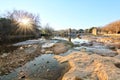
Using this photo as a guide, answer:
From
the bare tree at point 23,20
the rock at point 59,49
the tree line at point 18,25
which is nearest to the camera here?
the rock at point 59,49

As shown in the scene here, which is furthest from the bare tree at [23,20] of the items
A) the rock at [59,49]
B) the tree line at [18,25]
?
the rock at [59,49]

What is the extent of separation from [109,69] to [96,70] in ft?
2.79

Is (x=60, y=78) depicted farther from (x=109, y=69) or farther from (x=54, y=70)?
(x=109, y=69)

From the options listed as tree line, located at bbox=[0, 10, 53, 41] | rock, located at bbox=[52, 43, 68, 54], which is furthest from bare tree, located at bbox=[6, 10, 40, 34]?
rock, located at bbox=[52, 43, 68, 54]

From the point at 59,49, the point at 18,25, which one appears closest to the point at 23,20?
the point at 18,25

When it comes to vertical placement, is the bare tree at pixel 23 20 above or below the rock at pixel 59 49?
above

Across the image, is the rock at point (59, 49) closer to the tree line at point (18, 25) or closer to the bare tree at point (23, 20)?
the tree line at point (18, 25)

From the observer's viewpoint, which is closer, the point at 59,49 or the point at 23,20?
the point at 59,49

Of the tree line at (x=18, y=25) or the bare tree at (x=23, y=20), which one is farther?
the bare tree at (x=23, y=20)

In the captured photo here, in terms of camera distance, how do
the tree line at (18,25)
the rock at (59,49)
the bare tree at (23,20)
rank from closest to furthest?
the rock at (59,49), the tree line at (18,25), the bare tree at (23,20)

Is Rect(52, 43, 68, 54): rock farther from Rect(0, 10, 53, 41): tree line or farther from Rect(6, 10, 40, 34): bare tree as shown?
Rect(6, 10, 40, 34): bare tree

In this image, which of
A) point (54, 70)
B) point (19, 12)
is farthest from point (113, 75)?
point (19, 12)

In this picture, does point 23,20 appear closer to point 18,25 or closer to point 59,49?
point 18,25

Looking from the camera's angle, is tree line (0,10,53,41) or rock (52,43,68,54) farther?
tree line (0,10,53,41)
